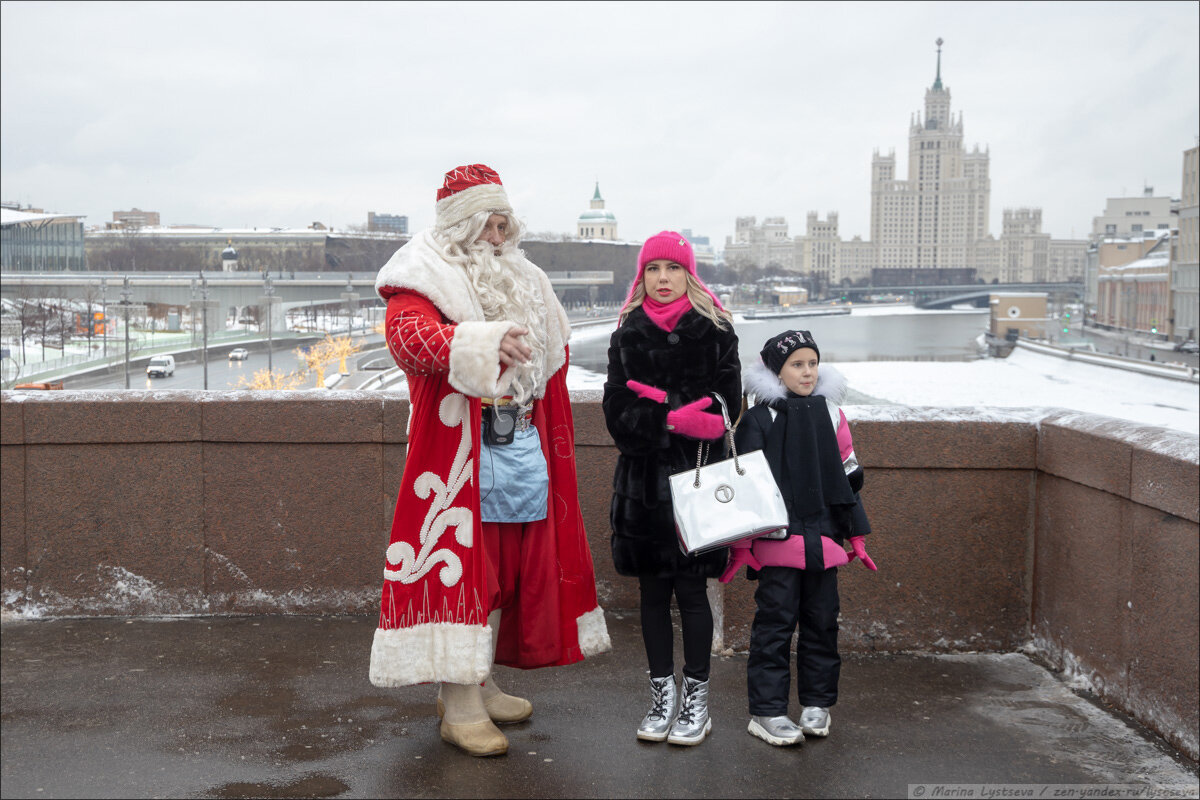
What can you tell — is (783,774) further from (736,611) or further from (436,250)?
(436,250)

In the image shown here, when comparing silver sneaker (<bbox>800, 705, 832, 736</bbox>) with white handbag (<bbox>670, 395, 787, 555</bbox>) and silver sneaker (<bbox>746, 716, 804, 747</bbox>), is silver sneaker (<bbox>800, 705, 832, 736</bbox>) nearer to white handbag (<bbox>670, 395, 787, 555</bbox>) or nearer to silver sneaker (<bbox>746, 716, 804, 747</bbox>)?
silver sneaker (<bbox>746, 716, 804, 747</bbox>)

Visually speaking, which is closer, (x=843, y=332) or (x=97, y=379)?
(x=97, y=379)

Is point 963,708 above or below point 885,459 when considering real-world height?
below

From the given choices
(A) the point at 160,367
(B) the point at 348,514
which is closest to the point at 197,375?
(A) the point at 160,367

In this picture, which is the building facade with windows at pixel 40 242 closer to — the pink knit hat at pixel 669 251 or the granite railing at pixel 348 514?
the granite railing at pixel 348 514

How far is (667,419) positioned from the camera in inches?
120

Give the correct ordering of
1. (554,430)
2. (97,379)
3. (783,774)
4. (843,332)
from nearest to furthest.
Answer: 1. (783,774)
2. (554,430)
3. (97,379)
4. (843,332)

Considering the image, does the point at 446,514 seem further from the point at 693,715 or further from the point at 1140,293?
the point at 1140,293

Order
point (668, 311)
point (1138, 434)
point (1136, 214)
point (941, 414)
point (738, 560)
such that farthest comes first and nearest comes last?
point (1136, 214) < point (941, 414) < point (1138, 434) < point (738, 560) < point (668, 311)

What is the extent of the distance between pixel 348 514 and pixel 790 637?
2.03 metres

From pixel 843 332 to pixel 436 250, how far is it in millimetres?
105366

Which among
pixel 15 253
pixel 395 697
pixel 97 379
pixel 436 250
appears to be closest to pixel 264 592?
pixel 395 697

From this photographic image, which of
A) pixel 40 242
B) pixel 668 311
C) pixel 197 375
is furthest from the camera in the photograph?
pixel 40 242

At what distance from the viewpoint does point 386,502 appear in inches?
174
